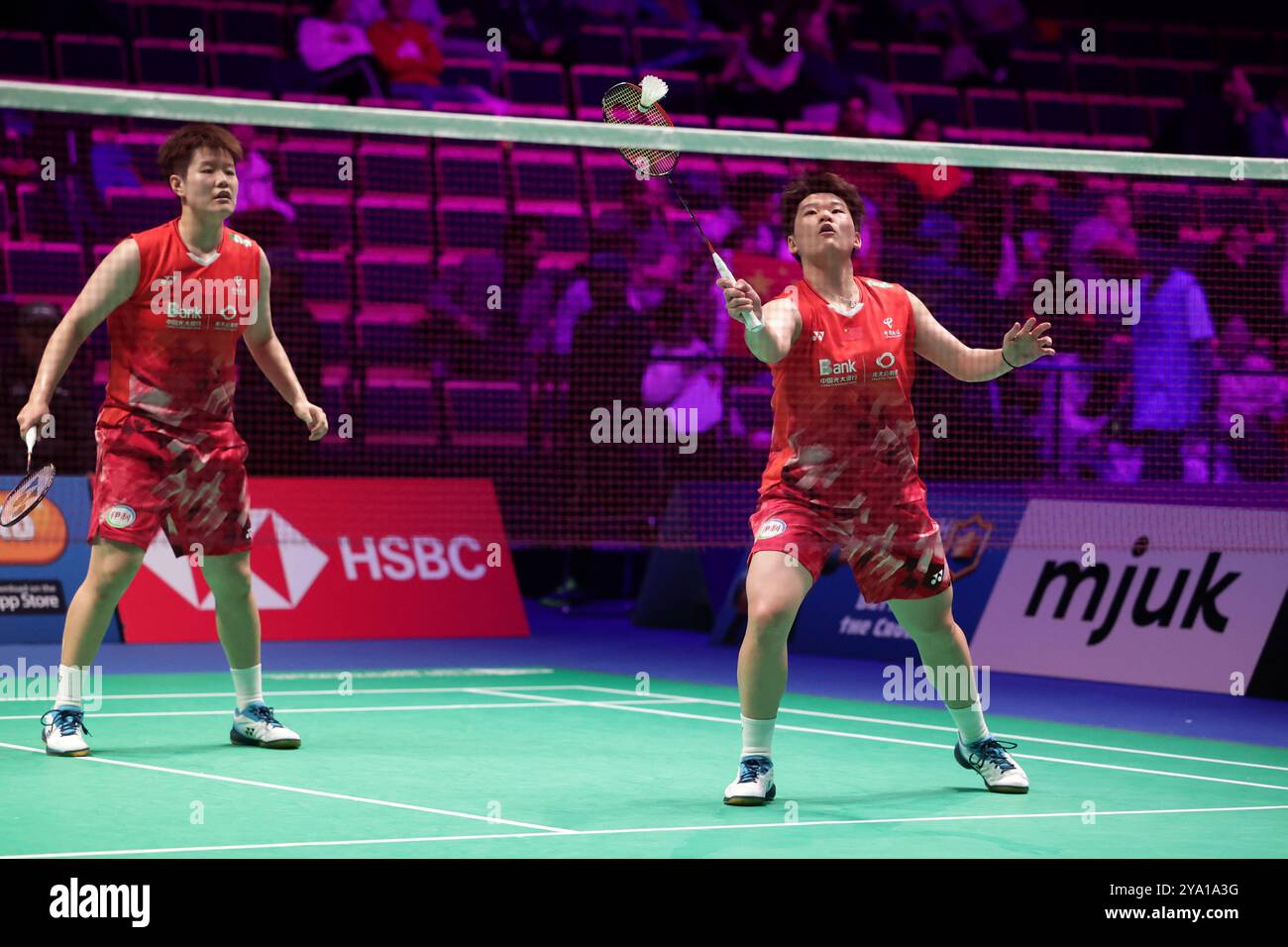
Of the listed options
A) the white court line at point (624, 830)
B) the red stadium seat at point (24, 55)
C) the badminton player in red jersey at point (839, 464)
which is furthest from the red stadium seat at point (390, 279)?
the white court line at point (624, 830)

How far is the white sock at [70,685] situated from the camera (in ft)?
23.9

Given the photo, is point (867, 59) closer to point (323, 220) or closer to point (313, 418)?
point (323, 220)

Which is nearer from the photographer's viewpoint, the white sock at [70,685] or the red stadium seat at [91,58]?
the white sock at [70,685]

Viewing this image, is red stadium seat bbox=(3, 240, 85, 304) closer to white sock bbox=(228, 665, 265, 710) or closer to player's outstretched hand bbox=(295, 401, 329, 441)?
white sock bbox=(228, 665, 265, 710)

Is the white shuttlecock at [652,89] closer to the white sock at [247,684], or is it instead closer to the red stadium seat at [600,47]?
the white sock at [247,684]

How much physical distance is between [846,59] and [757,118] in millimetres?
1828

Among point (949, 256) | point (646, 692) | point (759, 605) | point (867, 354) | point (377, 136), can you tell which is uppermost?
point (377, 136)

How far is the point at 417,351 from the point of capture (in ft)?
44.8

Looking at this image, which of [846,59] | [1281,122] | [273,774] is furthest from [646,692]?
[1281,122]

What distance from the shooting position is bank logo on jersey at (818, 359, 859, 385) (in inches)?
252

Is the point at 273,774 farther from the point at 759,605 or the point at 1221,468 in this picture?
the point at 1221,468

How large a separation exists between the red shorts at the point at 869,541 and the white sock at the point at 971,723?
1.56 feet

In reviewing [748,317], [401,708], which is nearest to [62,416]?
[401,708]

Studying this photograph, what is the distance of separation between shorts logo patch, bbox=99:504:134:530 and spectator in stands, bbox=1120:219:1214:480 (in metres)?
7.50
